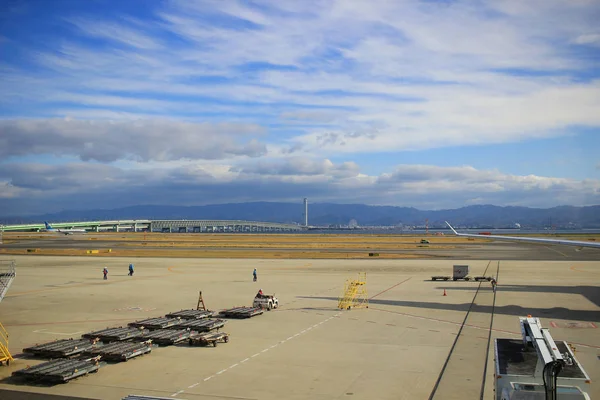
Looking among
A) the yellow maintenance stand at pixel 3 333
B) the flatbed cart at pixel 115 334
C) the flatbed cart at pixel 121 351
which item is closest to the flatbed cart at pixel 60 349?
the flatbed cart at pixel 121 351

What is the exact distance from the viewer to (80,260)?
8838cm

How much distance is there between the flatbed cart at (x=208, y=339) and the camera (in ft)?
90.9

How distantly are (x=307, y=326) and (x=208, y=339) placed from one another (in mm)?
7461

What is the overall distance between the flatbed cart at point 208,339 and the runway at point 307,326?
1.63 feet

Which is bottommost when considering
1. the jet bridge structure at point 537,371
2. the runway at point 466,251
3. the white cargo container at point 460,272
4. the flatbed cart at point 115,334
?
the runway at point 466,251

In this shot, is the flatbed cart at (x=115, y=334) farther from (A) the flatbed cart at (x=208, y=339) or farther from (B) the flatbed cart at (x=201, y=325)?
(A) the flatbed cart at (x=208, y=339)

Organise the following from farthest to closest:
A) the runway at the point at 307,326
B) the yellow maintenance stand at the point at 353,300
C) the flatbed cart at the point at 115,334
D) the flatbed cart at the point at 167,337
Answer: the yellow maintenance stand at the point at 353,300
the flatbed cart at the point at 115,334
the flatbed cart at the point at 167,337
the runway at the point at 307,326

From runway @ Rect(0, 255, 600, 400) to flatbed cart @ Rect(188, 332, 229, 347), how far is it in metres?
0.50

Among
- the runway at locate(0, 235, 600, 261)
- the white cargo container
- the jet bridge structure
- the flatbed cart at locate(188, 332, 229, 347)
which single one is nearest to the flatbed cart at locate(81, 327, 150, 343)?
the flatbed cart at locate(188, 332, 229, 347)

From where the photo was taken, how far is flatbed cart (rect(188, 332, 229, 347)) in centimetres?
2772

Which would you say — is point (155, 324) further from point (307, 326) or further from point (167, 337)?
point (307, 326)

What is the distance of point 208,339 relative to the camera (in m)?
27.8

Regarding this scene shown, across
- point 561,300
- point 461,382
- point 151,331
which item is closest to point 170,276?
point 151,331

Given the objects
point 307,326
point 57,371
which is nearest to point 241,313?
point 307,326
